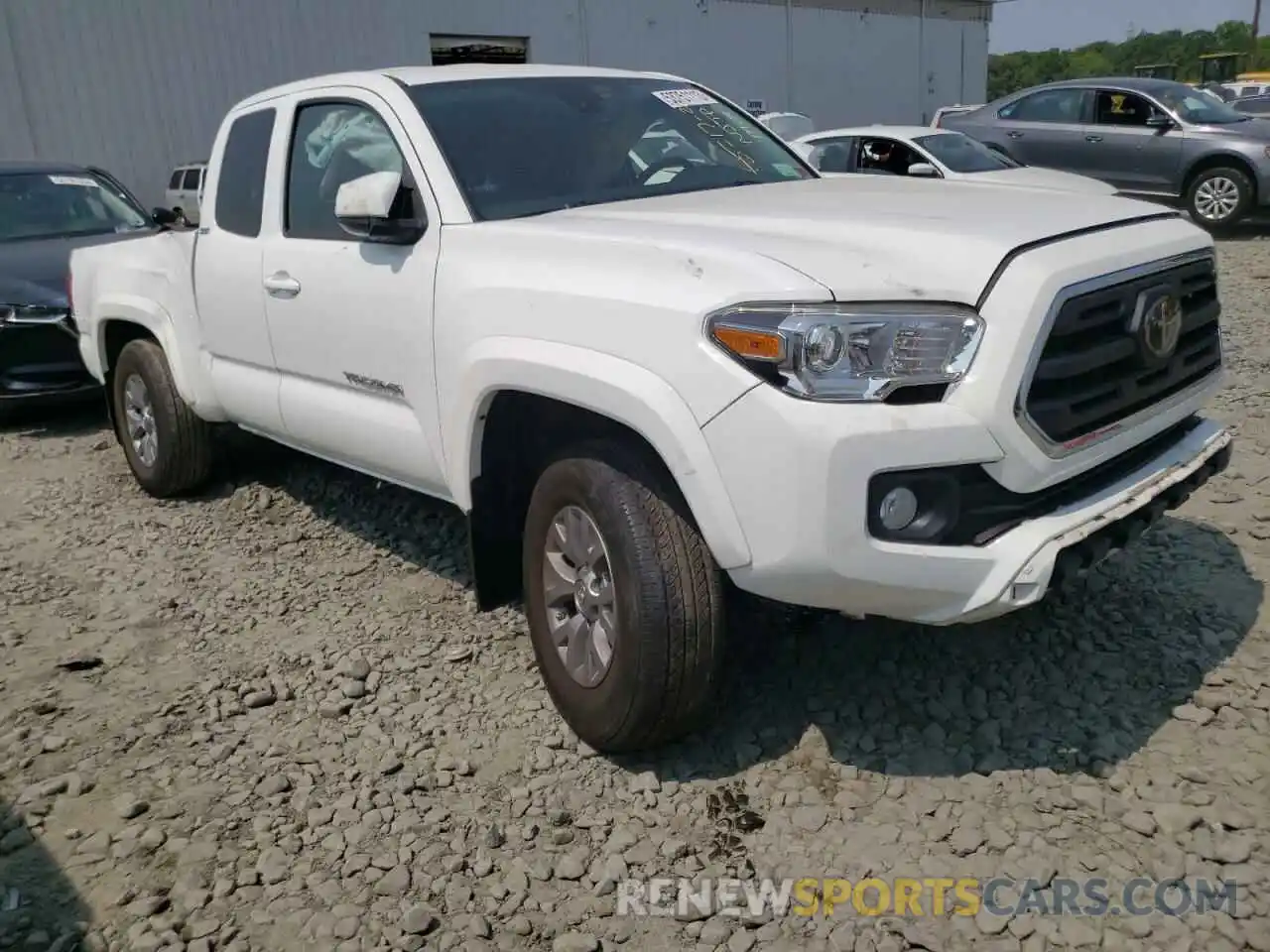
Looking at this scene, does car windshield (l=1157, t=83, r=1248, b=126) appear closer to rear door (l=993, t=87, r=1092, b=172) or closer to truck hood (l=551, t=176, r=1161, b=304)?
rear door (l=993, t=87, r=1092, b=172)

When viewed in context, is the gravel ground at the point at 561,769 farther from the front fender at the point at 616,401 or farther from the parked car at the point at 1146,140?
the parked car at the point at 1146,140

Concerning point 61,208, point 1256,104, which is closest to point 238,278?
point 61,208

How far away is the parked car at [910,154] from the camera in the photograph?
1067 cm

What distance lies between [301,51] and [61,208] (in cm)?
1197

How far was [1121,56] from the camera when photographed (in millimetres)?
88312

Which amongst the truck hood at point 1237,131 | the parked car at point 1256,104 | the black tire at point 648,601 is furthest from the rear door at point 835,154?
the black tire at point 648,601

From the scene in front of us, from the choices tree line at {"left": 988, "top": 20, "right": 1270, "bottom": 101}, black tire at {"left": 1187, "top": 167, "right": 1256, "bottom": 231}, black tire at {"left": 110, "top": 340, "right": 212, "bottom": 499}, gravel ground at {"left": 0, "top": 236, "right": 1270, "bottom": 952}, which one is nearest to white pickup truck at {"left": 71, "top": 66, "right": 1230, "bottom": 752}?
gravel ground at {"left": 0, "top": 236, "right": 1270, "bottom": 952}

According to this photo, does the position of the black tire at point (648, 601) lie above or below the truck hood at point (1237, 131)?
below

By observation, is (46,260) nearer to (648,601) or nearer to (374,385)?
(374,385)

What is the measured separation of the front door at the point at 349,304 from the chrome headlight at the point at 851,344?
1222 mm

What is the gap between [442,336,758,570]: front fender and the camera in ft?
8.30

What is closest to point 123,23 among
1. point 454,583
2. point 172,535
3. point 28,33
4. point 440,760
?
point 28,33

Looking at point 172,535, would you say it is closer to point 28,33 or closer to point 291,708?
point 291,708

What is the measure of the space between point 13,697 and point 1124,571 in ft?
12.5
